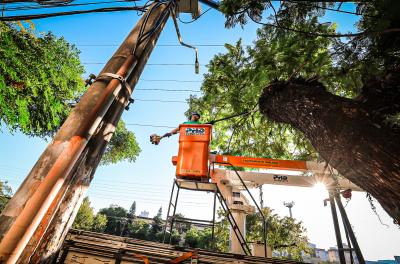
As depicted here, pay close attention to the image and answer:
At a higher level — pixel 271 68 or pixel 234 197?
pixel 271 68

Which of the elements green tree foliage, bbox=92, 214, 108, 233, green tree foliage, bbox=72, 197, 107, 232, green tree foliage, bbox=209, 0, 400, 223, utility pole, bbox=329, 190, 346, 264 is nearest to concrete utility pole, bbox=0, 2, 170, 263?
green tree foliage, bbox=209, 0, 400, 223

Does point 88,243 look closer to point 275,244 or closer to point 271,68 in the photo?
point 271,68

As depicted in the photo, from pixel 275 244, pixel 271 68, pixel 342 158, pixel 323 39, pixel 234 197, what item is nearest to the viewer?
pixel 342 158

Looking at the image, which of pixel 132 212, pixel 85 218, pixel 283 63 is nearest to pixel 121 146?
pixel 283 63

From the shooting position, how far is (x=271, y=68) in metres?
4.66

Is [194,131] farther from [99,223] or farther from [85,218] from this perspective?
[99,223]

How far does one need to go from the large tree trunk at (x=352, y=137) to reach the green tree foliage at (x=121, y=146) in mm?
16843

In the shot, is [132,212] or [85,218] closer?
[85,218]

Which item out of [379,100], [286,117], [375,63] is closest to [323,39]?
[375,63]

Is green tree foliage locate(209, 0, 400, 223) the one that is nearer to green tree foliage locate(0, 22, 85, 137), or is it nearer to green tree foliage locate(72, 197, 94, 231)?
green tree foliage locate(0, 22, 85, 137)

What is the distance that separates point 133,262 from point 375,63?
4.31m

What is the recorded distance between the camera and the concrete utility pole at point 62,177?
3.82 feet

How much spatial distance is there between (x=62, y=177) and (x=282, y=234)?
2973 cm

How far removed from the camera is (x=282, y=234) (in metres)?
25.8
